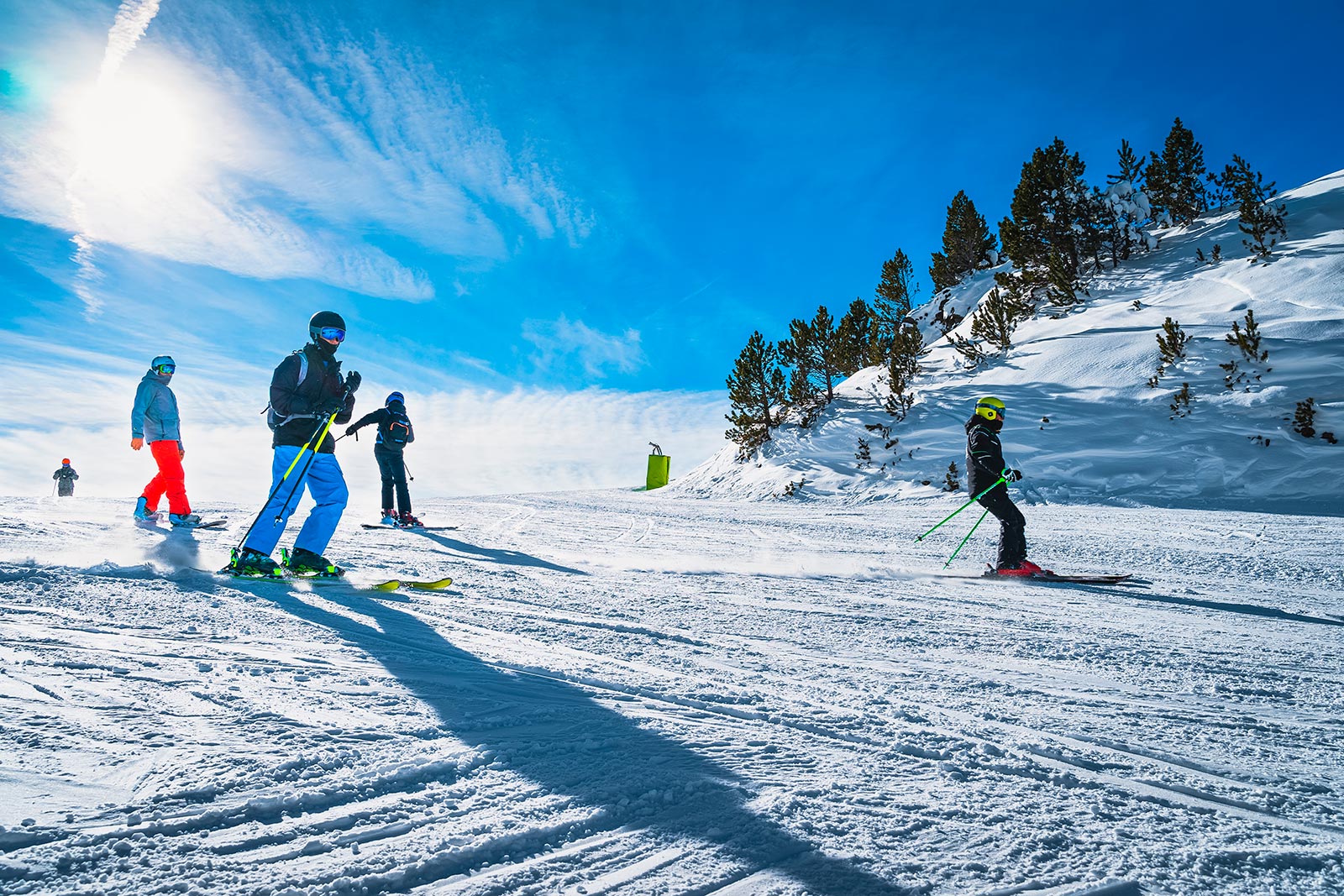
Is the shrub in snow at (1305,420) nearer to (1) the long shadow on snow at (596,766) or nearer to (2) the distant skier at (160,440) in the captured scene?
(1) the long shadow on snow at (596,766)

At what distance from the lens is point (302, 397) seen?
5.64 meters

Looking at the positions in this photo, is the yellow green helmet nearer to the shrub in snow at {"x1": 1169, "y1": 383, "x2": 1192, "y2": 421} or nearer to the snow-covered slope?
the snow-covered slope

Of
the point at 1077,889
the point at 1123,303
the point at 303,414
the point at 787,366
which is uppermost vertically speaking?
the point at 1123,303

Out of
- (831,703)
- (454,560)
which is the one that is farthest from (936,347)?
(831,703)

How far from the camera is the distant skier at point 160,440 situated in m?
Answer: 9.23

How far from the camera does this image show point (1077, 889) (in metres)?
1.53

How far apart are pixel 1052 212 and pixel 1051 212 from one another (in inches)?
1.5

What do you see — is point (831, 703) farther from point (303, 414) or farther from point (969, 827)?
point (303, 414)

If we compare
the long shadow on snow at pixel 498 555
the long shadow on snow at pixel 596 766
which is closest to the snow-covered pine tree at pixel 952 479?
the long shadow on snow at pixel 498 555

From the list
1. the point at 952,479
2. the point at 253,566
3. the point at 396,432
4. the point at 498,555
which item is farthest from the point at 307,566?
the point at 952,479

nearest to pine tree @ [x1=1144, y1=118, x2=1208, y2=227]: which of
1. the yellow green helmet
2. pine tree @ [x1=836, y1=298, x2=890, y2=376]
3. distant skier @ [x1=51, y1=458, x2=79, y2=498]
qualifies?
pine tree @ [x1=836, y1=298, x2=890, y2=376]

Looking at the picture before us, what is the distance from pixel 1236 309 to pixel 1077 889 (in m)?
23.4

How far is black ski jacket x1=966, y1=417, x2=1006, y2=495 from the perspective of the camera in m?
7.37

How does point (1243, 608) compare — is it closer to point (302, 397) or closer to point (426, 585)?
point (426, 585)
